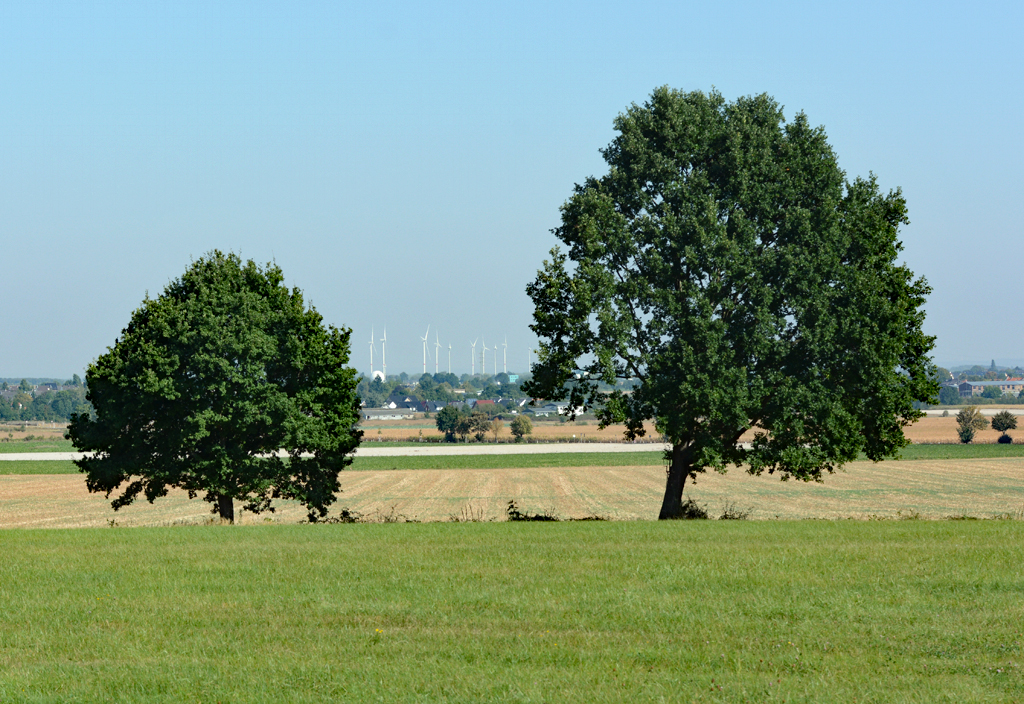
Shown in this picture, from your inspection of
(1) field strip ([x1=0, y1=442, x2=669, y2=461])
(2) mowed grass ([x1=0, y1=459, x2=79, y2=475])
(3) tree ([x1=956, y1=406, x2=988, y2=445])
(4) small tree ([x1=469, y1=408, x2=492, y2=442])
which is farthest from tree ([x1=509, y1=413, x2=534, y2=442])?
(2) mowed grass ([x1=0, y1=459, x2=79, y2=475])

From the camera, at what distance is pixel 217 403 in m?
39.1

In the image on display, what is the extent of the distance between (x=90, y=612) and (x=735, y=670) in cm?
1164

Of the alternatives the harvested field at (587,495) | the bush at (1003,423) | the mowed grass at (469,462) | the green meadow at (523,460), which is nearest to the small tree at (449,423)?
the mowed grass at (469,462)

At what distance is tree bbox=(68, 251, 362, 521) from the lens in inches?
1527

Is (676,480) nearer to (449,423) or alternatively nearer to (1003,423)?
(1003,423)

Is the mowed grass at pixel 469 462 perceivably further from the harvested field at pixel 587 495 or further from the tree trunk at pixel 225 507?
the tree trunk at pixel 225 507

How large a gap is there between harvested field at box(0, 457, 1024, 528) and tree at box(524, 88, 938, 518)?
1124 centimetres

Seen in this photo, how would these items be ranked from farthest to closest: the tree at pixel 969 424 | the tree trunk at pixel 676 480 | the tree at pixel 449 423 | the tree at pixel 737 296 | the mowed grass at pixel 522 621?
the tree at pixel 449 423, the tree at pixel 969 424, the tree trunk at pixel 676 480, the tree at pixel 737 296, the mowed grass at pixel 522 621

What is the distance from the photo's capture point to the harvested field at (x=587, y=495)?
57.5 metres

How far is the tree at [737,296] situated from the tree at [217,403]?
31.7 feet

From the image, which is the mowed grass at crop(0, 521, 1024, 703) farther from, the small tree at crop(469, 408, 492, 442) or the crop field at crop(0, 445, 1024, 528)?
the small tree at crop(469, 408, 492, 442)

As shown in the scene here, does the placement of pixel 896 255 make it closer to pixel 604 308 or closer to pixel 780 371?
pixel 780 371

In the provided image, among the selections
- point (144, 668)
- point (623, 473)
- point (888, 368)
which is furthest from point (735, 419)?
point (623, 473)

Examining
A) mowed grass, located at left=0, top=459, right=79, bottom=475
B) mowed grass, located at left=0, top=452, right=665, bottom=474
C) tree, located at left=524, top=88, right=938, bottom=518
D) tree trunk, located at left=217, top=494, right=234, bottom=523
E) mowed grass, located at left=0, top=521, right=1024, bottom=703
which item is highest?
tree, located at left=524, top=88, right=938, bottom=518
